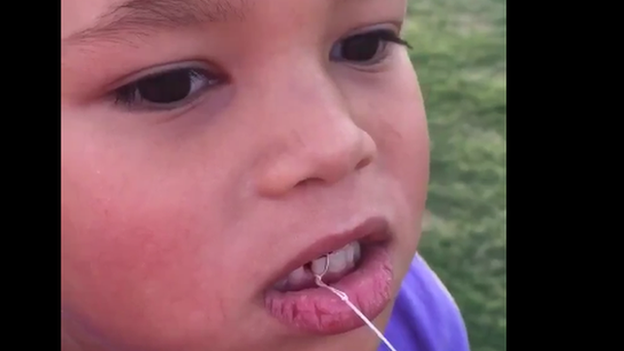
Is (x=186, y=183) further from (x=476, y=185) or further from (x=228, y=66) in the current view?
(x=476, y=185)

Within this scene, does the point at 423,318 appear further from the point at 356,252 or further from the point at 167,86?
the point at 167,86

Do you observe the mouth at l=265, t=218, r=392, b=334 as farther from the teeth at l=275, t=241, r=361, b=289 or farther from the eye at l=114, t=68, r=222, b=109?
the eye at l=114, t=68, r=222, b=109

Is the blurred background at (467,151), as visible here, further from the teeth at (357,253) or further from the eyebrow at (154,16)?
the eyebrow at (154,16)

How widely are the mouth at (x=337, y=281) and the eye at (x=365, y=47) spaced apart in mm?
103

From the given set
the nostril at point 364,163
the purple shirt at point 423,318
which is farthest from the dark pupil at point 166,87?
the purple shirt at point 423,318

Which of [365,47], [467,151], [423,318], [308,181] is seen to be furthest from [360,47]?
[467,151]

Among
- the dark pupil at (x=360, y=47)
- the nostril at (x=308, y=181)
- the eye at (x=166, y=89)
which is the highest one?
the dark pupil at (x=360, y=47)

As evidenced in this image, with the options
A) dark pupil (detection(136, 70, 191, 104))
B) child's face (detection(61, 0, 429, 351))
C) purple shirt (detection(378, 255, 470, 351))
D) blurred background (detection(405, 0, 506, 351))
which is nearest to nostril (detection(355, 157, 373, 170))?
child's face (detection(61, 0, 429, 351))

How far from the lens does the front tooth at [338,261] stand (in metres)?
0.48

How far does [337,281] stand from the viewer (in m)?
0.49

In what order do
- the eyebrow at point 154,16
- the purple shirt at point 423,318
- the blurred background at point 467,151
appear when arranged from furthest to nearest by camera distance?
the blurred background at point 467,151 < the purple shirt at point 423,318 < the eyebrow at point 154,16

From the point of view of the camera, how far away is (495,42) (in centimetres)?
139
